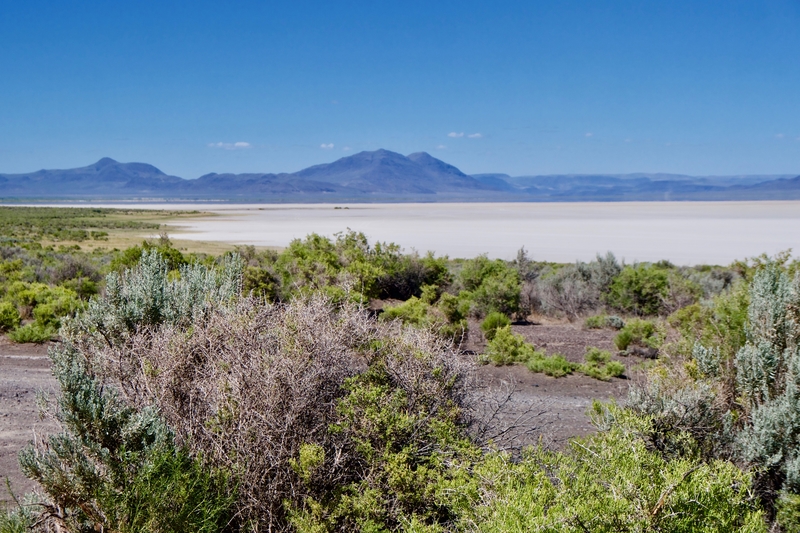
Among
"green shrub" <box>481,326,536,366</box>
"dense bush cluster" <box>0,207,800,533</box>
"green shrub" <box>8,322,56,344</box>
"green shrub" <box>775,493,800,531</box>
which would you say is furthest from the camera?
"green shrub" <box>8,322,56,344</box>

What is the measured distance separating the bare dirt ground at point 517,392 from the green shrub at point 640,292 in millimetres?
2722

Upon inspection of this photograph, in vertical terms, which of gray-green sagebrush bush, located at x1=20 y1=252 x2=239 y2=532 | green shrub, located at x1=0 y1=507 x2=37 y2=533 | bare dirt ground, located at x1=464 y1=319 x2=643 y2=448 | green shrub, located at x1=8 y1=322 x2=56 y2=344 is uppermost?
gray-green sagebrush bush, located at x1=20 y1=252 x2=239 y2=532

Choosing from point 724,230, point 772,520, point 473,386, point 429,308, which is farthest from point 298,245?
point 724,230

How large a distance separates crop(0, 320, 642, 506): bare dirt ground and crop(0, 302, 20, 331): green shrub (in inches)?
19.5

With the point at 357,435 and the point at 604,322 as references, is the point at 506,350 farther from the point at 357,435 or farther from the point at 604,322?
the point at 357,435

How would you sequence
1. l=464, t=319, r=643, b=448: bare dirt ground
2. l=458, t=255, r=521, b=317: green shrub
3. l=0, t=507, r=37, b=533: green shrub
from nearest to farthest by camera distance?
l=0, t=507, r=37, b=533: green shrub
l=464, t=319, r=643, b=448: bare dirt ground
l=458, t=255, r=521, b=317: green shrub

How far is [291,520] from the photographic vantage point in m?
4.20

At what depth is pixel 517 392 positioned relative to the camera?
991 centimetres

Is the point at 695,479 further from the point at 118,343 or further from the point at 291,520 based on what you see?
the point at 118,343

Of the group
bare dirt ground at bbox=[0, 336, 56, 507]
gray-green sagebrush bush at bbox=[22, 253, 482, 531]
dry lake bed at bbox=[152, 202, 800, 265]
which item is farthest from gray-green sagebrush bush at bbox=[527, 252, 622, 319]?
gray-green sagebrush bush at bbox=[22, 253, 482, 531]

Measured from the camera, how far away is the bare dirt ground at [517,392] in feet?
21.7

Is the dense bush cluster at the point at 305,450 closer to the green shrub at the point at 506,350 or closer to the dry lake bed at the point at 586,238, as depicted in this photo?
the green shrub at the point at 506,350

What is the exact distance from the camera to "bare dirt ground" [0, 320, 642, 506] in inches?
261

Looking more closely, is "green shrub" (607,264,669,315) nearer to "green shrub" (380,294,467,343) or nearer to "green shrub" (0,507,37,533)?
"green shrub" (380,294,467,343)
